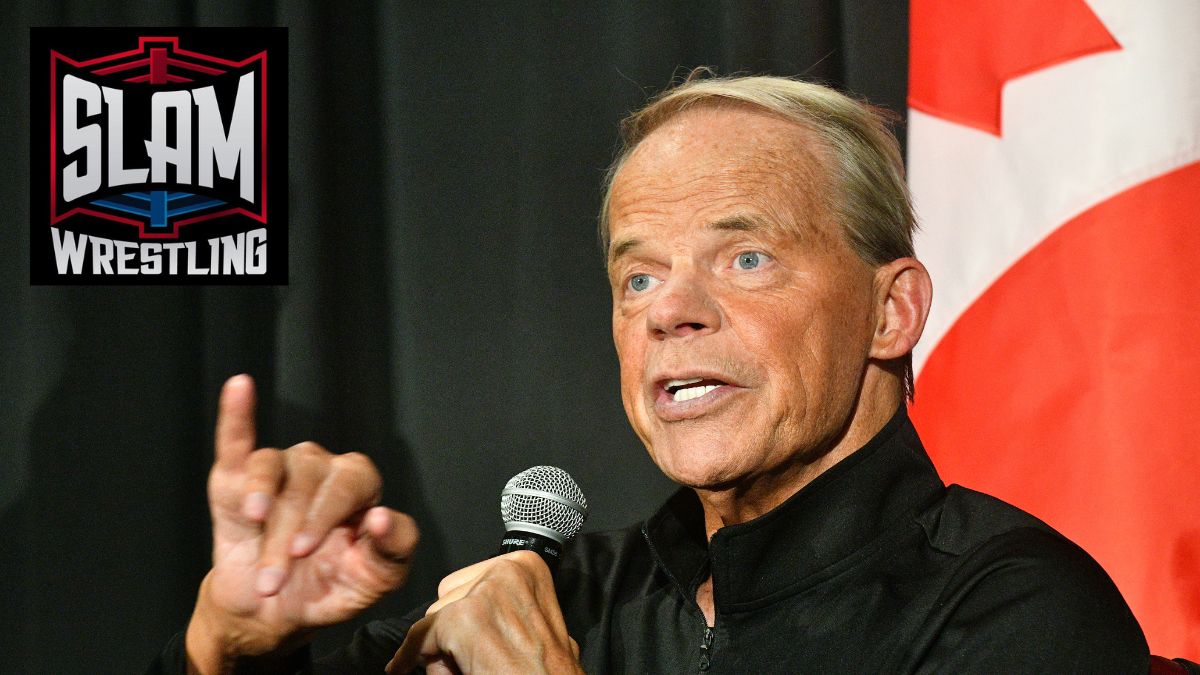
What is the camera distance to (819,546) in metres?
1.46

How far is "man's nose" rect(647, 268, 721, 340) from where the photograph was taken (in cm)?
148

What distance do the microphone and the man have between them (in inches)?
1.5

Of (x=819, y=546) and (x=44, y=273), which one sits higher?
(x=44, y=273)

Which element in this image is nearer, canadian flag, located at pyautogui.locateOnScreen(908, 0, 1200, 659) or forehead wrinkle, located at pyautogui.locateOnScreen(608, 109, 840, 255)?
forehead wrinkle, located at pyautogui.locateOnScreen(608, 109, 840, 255)

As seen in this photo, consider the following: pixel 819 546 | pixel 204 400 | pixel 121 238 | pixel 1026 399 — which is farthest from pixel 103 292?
pixel 1026 399

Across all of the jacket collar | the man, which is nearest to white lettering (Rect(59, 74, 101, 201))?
the man

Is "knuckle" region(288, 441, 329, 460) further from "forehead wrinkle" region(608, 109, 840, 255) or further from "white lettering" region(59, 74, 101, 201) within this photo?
"white lettering" region(59, 74, 101, 201)

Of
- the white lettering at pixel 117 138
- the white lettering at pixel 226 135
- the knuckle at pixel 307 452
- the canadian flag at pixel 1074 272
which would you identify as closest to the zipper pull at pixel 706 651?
the knuckle at pixel 307 452

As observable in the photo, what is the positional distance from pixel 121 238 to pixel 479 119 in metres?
0.71

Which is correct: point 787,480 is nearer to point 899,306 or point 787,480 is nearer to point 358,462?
point 899,306

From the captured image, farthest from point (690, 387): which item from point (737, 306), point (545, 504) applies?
point (545, 504)

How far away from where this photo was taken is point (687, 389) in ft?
4.96

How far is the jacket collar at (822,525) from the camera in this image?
145 centimetres

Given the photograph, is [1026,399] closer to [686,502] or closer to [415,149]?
[686,502]
